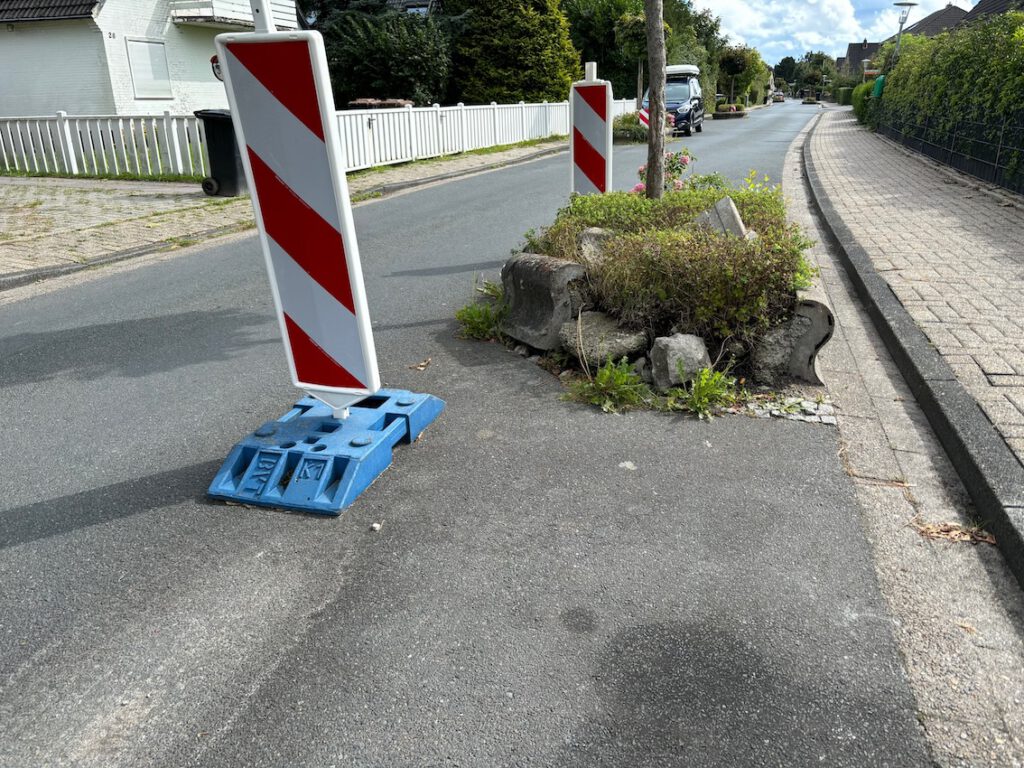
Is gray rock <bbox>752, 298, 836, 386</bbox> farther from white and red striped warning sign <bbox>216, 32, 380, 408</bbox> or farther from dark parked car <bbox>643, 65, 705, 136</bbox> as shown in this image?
dark parked car <bbox>643, 65, 705, 136</bbox>

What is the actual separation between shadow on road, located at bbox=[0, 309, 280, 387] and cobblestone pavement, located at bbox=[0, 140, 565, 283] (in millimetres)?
2404

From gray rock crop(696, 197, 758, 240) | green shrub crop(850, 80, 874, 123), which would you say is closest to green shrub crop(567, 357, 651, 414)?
gray rock crop(696, 197, 758, 240)

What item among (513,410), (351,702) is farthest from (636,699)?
(513,410)

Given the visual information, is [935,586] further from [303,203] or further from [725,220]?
[725,220]

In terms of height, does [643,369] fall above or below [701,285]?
below

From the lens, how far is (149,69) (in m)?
20.9

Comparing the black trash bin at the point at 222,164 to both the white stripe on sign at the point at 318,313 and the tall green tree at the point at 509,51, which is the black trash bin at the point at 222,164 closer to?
the white stripe on sign at the point at 318,313

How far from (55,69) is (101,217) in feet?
41.2

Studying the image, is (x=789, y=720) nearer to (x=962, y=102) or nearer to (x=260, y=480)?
(x=260, y=480)

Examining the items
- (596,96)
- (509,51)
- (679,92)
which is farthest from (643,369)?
(509,51)

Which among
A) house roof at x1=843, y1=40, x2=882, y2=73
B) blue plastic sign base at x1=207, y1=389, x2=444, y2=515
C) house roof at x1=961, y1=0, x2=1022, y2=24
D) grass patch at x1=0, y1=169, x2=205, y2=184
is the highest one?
house roof at x1=843, y1=40, x2=882, y2=73

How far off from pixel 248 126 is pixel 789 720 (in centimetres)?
282

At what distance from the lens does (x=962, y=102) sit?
14867 mm

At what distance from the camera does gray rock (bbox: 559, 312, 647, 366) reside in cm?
454
